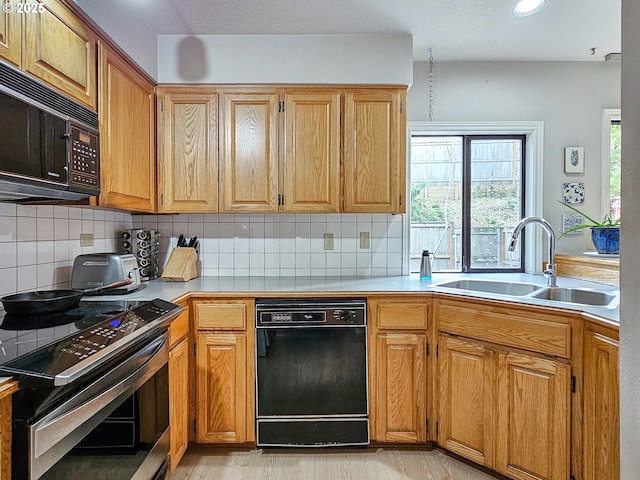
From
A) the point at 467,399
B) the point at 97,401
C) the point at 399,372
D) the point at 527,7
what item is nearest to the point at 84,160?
the point at 97,401

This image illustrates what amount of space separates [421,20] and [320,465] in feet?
8.18

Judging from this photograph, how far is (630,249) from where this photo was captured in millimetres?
958

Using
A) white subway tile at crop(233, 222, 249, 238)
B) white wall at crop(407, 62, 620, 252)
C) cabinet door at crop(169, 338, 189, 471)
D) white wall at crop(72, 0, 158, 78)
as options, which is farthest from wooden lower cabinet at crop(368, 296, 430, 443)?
white wall at crop(72, 0, 158, 78)

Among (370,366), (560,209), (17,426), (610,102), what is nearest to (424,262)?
(370,366)

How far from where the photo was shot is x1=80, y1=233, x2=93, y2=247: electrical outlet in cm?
214

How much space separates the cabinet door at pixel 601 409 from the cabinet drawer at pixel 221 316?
1590mm

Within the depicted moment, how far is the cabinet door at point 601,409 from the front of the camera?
1.46 metres

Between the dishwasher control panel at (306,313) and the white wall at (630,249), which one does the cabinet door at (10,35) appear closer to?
the dishwasher control panel at (306,313)

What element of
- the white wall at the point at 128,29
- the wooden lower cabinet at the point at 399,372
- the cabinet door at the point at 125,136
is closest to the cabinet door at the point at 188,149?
the cabinet door at the point at 125,136

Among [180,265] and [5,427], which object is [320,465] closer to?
[180,265]

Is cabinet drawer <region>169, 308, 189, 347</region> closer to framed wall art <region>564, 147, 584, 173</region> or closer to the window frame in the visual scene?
the window frame

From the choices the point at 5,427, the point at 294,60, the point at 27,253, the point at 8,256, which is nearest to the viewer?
the point at 5,427

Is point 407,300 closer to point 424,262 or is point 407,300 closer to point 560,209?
point 424,262

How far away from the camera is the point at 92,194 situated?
1.67m
